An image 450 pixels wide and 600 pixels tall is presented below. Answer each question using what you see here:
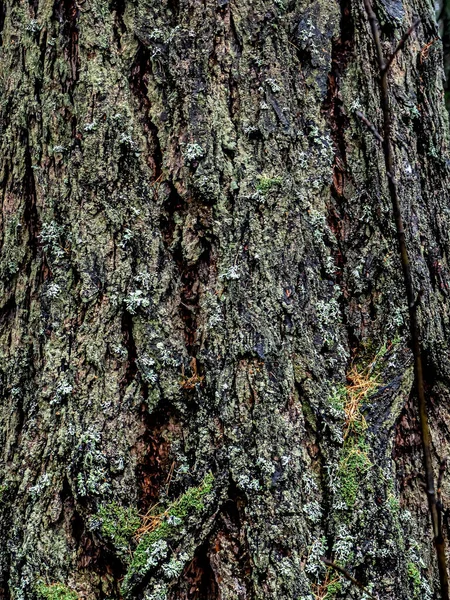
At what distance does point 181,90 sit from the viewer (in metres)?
1.61

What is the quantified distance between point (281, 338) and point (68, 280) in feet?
2.01

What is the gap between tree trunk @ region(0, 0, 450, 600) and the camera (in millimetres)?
1448

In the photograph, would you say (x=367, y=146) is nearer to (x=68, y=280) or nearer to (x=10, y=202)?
(x=68, y=280)

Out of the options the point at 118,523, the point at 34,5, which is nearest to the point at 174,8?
the point at 34,5

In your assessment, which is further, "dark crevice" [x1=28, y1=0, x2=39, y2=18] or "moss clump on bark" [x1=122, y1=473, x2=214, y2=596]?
"dark crevice" [x1=28, y1=0, x2=39, y2=18]

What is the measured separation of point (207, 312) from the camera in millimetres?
1529

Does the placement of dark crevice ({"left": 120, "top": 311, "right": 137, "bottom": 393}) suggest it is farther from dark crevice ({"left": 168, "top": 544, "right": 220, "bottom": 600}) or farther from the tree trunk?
dark crevice ({"left": 168, "top": 544, "right": 220, "bottom": 600})

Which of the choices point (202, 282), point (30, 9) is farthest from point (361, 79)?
point (30, 9)

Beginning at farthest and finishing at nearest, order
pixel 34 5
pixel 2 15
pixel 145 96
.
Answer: pixel 2 15 → pixel 34 5 → pixel 145 96

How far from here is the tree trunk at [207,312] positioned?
145 cm

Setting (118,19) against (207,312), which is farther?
(118,19)

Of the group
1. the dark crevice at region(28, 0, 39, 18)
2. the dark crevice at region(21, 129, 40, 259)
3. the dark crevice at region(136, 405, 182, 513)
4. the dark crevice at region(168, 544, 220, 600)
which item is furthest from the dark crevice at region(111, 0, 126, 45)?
the dark crevice at region(168, 544, 220, 600)

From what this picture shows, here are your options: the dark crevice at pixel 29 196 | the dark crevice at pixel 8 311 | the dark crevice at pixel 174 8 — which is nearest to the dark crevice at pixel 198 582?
the dark crevice at pixel 8 311

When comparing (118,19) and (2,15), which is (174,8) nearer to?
(118,19)
